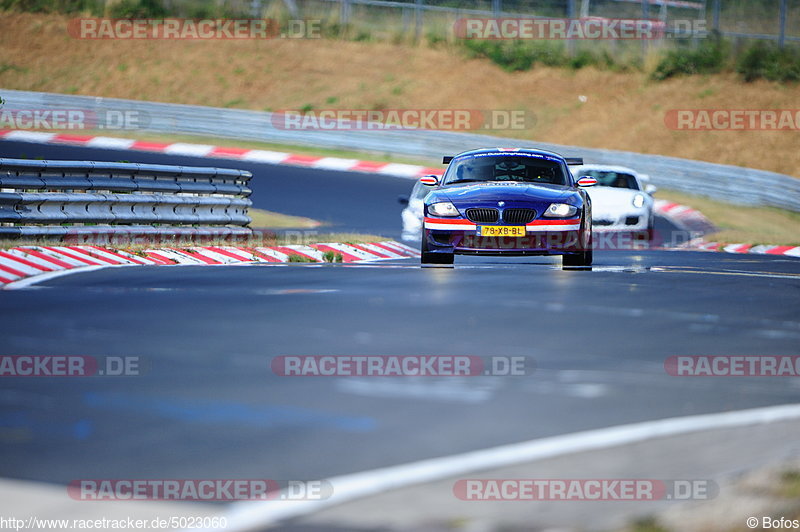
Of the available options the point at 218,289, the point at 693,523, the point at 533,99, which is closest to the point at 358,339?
the point at 218,289

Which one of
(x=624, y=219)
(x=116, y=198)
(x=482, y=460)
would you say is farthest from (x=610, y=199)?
(x=482, y=460)

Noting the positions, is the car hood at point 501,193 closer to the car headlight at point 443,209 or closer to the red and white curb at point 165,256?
the car headlight at point 443,209

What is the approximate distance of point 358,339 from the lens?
8219 mm

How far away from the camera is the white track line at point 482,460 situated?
434cm

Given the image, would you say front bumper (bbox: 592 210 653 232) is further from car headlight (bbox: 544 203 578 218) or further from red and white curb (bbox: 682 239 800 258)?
car headlight (bbox: 544 203 578 218)

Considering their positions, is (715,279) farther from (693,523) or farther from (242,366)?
(693,523)

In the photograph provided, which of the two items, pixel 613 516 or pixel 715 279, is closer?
pixel 613 516

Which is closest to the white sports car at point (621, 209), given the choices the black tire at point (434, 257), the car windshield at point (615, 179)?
the car windshield at point (615, 179)

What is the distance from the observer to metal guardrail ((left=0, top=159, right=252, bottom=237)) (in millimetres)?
15266

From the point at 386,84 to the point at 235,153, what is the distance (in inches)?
545

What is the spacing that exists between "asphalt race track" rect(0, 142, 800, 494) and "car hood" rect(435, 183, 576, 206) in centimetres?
77

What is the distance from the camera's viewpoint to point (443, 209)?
46.0ft

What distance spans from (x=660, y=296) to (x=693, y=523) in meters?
7.32

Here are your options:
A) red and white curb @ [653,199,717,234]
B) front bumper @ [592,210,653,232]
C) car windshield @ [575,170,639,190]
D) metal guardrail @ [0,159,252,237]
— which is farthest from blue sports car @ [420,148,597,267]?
red and white curb @ [653,199,717,234]
